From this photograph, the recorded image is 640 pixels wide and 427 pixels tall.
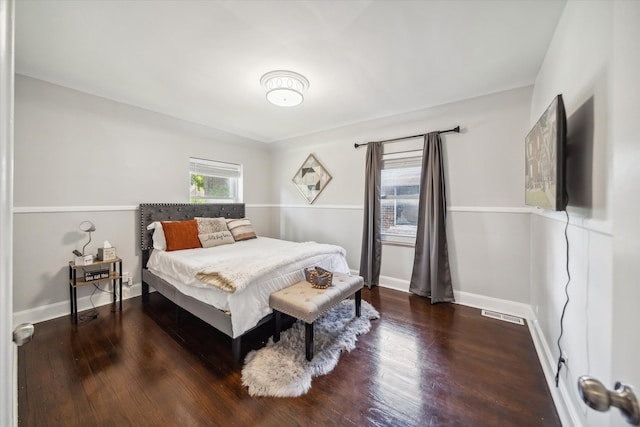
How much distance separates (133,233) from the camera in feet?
10.3

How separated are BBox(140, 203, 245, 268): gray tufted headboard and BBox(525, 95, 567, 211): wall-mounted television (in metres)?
3.92

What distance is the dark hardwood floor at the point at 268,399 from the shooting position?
144 centimetres

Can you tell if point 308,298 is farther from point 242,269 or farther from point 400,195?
point 400,195

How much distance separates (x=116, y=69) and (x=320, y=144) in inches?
108

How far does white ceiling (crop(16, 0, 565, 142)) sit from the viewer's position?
161 centimetres

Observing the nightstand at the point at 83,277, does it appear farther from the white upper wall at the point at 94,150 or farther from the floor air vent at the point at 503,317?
the floor air vent at the point at 503,317

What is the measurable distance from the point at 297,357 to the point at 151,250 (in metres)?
2.49

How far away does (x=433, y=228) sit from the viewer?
3.05 metres

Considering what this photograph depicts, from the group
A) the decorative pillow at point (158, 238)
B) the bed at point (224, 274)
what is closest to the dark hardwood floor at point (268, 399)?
the bed at point (224, 274)

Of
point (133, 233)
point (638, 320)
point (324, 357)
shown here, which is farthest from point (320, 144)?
point (638, 320)

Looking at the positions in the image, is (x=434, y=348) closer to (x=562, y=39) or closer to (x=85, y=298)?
(x=562, y=39)

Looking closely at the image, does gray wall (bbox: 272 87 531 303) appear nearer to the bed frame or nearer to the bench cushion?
the bench cushion

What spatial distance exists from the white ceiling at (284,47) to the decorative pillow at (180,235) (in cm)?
154

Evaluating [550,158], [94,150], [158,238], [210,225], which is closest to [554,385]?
[550,158]
